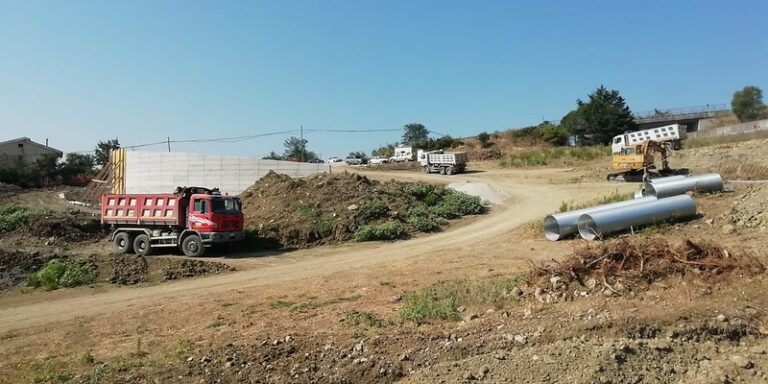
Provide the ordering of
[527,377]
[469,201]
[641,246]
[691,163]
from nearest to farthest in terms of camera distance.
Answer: [527,377], [641,246], [469,201], [691,163]

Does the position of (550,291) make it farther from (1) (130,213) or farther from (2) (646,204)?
(1) (130,213)

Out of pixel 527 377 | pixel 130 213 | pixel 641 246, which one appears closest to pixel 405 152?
pixel 130 213

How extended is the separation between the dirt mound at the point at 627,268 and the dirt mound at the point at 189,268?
42.3 feet

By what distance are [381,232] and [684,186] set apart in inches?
498

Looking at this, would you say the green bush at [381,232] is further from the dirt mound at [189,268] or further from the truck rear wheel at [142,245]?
the truck rear wheel at [142,245]

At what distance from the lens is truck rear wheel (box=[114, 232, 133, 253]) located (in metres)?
24.1

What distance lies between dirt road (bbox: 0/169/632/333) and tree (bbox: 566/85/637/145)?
145 feet

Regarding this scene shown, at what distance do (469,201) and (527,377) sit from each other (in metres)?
23.7

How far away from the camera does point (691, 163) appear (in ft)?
115

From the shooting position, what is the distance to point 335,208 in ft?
89.4

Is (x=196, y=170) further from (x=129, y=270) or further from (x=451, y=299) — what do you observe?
(x=451, y=299)

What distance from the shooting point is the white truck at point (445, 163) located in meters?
48.6

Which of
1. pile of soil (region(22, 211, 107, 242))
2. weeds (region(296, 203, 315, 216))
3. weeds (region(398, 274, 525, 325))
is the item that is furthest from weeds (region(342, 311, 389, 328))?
pile of soil (region(22, 211, 107, 242))

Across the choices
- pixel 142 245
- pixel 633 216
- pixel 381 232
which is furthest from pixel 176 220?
pixel 633 216
